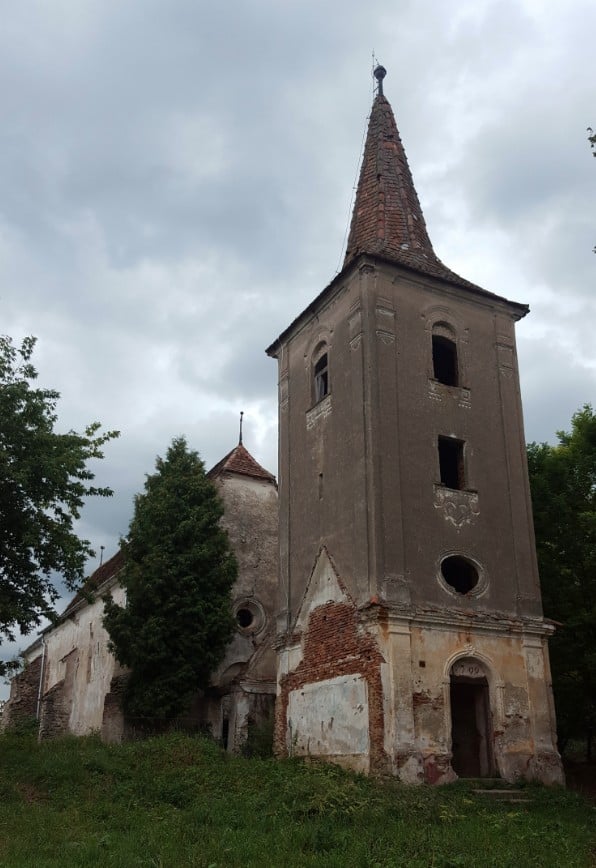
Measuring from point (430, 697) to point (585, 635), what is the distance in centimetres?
644

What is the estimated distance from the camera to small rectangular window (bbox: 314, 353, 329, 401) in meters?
21.5

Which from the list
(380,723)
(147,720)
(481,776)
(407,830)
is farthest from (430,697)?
(147,720)

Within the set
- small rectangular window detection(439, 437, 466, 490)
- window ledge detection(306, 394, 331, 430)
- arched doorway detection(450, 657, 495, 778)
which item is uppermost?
window ledge detection(306, 394, 331, 430)

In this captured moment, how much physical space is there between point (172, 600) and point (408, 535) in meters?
6.89

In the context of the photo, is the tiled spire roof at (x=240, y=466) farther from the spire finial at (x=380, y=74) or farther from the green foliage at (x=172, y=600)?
the spire finial at (x=380, y=74)

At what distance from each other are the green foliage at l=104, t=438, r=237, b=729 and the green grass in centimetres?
263

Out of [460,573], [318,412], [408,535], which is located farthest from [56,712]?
[408,535]

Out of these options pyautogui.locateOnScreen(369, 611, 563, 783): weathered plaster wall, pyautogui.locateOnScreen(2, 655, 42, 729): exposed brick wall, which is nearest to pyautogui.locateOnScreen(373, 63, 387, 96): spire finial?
pyautogui.locateOnScreen(369, 611, 563, 783): weathered plaster wall

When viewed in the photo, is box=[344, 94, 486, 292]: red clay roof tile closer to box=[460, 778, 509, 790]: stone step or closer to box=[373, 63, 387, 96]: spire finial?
box=[373, 63, 387, 96]: spire finial

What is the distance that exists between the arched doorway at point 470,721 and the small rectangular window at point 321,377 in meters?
7.86

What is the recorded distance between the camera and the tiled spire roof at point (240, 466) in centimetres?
2603

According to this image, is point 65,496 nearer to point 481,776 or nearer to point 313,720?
point 313,720

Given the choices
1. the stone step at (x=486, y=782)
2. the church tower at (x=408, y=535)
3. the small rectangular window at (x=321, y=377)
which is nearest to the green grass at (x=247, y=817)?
the stone step at (x=486, y=782)

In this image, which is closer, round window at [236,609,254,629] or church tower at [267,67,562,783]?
church tower at [267,67,562,783]
